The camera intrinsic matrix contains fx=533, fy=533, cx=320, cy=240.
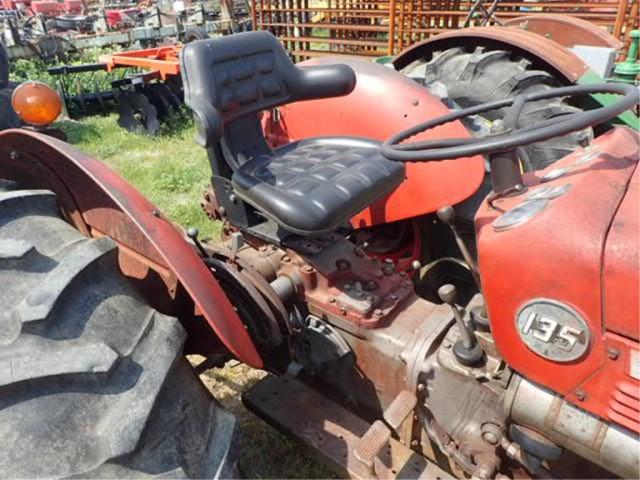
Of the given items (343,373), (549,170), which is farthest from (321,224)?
(549,170)

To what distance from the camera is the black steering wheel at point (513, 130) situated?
2.94 feet

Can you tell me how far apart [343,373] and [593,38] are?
2.54 m

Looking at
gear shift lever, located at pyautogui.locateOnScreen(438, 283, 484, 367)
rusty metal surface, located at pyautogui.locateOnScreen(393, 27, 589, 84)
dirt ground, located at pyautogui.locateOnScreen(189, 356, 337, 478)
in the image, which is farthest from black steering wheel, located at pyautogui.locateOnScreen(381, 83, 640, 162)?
rusty metal surface, located at pyautogui.locateOnScreen(393, 27, 589, 84)

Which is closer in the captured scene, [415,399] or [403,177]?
[415,399]

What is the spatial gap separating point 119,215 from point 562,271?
0.90 meters

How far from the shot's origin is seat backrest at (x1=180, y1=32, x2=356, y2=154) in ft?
5.54

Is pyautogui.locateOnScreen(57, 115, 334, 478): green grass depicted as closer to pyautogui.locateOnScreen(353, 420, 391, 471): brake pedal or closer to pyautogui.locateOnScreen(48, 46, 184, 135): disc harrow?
pyautogui.locateOnScreen(48, 46, 184, 135): disc harrow

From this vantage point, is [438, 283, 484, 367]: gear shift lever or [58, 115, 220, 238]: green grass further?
[58, 115, 220, 238]: green grass

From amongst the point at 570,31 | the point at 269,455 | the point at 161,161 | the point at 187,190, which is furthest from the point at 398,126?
the point at 161,161

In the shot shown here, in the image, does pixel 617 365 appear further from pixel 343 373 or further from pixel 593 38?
pixel 593 38

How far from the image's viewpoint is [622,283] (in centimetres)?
77

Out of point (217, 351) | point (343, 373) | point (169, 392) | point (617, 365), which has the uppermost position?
point (617, 365)

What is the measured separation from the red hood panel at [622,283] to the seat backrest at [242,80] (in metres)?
1.15

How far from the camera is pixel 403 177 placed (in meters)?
1.68
